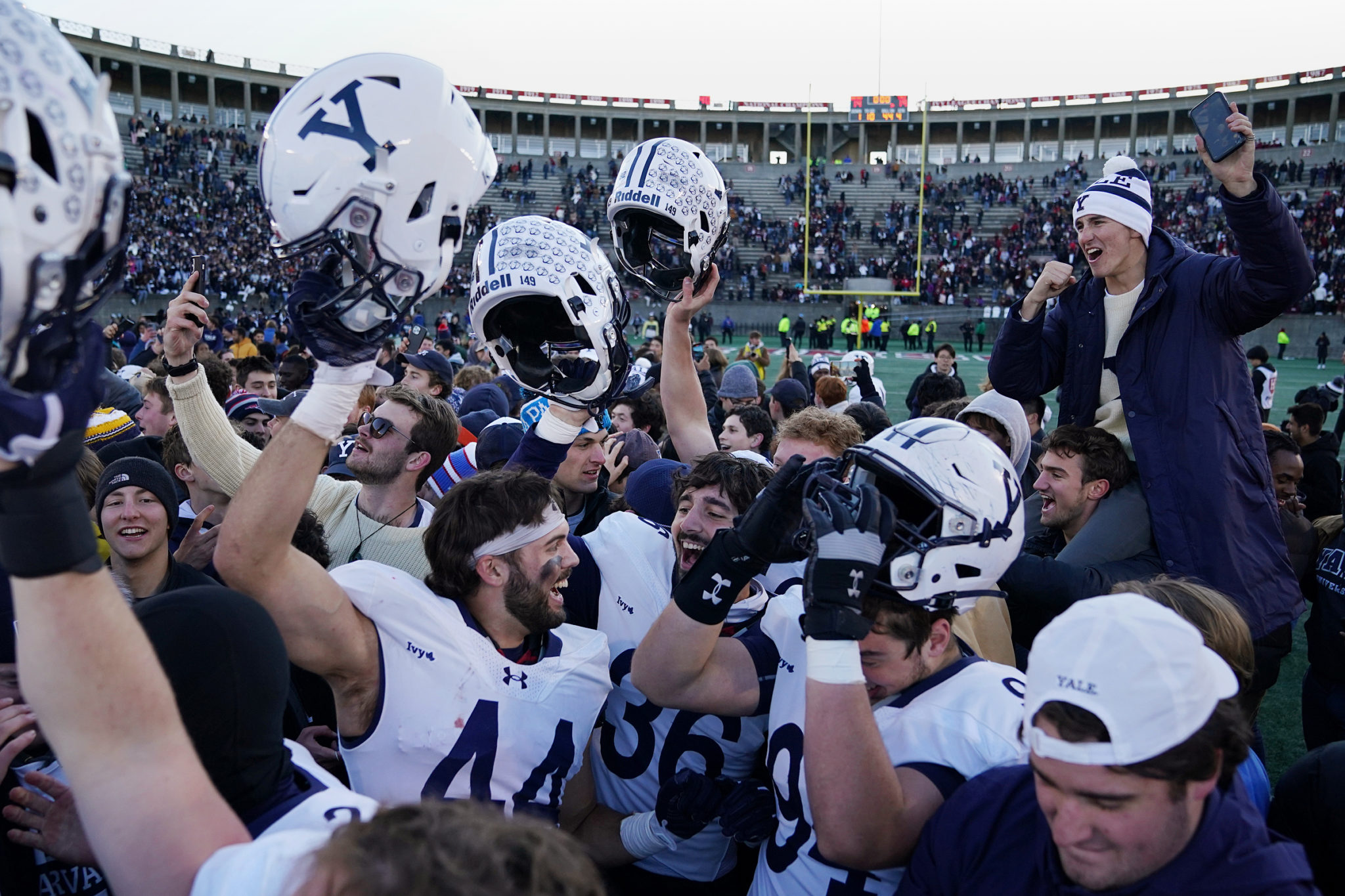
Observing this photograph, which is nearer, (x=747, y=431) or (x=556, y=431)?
(x=556, y=431)

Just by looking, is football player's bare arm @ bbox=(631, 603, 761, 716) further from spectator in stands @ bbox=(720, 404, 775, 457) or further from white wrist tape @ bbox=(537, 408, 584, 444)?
spectator in stands @ bbox=(720, 404, 775, 457)

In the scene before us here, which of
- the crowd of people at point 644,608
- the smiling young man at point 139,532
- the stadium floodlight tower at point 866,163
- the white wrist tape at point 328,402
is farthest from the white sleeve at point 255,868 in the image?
the stadium floodlight tower at point 866,163

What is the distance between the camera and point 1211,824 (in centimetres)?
158

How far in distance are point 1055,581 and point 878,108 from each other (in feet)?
179

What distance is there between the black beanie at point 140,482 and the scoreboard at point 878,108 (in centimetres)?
5360

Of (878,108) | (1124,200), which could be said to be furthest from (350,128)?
(878,108)

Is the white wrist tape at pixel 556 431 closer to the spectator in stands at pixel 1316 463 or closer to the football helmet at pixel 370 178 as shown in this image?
the football helmet at pixel 370 178

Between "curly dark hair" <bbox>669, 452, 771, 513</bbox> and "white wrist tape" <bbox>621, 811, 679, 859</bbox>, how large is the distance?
917 millimetres

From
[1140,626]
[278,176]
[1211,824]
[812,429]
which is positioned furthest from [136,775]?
[812,429]

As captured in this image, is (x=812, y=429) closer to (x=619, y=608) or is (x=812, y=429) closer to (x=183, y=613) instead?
(x=619, y=608)

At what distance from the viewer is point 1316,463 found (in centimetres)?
690

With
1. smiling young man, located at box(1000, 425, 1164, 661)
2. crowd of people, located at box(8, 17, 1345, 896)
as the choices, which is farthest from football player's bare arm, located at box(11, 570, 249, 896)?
smiling young man, located at box(1000, 425, 1164, 661)

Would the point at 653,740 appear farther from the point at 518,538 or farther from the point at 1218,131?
the point at 1218,131

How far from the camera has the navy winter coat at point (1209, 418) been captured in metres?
3.07
